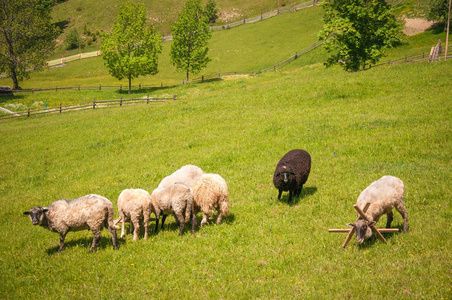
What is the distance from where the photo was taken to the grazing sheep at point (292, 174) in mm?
11020

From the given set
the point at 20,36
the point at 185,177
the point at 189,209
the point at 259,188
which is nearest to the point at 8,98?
the point at 20,36

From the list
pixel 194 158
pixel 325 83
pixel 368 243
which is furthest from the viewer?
pixel 325 83

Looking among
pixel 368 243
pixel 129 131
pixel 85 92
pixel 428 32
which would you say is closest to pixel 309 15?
pixel 428 32

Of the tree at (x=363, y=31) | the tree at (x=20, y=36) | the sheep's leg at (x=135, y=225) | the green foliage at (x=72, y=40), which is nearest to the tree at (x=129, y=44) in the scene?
the tree at (x=20, y=36)

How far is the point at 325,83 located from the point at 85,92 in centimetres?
4163

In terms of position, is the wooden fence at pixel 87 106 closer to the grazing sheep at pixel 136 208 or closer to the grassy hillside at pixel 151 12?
the grazing sheep at pixel 136 208

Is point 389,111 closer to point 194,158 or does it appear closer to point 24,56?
point 194,158

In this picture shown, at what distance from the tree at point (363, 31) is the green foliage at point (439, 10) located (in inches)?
1196

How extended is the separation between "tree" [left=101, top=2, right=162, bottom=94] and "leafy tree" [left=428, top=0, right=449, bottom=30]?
49.5 metres

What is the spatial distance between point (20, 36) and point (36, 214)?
53.2 metres

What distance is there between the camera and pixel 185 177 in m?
11.9

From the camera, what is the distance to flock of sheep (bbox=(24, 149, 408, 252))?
26.6 ft

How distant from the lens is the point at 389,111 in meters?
19.5

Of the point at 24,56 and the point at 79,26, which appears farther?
the point at 79,26
